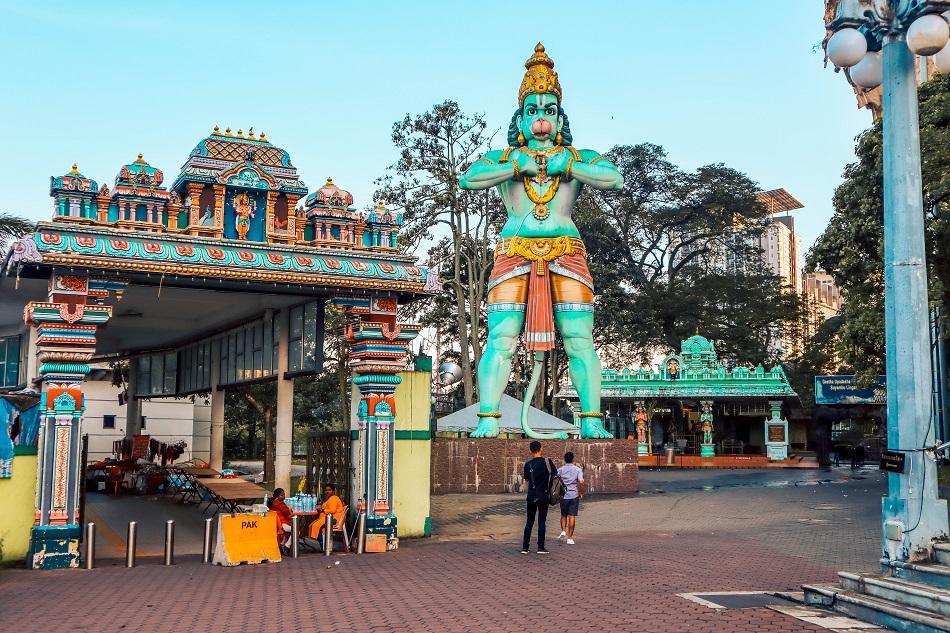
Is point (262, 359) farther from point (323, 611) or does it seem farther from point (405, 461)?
point (323, 611)

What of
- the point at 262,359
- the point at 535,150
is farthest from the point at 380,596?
the point at 535,150

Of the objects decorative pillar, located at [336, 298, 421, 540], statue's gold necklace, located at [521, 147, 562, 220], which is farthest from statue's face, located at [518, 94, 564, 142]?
decorative pillar, located at [336, 298, 421, 540]

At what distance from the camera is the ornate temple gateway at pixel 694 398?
126ft

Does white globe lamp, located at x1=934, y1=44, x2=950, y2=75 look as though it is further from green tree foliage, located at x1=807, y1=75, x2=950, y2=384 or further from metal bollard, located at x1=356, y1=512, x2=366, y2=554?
green tree foliage, located at x1=807, y1=75, x2=950, y2=384

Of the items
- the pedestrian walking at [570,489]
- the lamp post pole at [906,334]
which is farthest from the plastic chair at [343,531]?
the lamp post pole at [906,334]

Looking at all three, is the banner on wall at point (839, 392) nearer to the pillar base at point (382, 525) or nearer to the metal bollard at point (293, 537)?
the pillar base at point (382, 525)

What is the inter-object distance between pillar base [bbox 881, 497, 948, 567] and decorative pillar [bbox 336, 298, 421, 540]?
7478 millimetres

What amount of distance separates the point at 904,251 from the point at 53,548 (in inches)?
413

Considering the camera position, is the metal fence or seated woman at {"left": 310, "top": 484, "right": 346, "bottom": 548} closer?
seated woman at {"left": 310, "top": 484, "right": 346, "bottom": 548}

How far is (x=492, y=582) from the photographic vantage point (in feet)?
35.5

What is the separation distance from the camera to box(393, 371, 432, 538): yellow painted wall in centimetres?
A: 1500

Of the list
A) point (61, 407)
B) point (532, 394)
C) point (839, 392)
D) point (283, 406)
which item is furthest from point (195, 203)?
point (839, 392)

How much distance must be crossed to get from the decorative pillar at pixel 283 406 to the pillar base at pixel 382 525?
3116 mm

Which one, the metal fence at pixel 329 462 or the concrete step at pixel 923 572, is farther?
the metal fence at pixel 329 462
